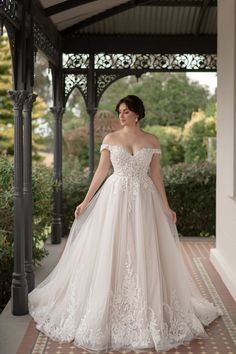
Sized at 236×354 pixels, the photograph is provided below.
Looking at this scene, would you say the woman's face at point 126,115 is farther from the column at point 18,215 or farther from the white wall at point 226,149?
the white wall at point 226,149

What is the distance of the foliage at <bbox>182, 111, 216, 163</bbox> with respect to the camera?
61.7ft

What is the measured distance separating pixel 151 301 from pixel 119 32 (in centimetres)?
576

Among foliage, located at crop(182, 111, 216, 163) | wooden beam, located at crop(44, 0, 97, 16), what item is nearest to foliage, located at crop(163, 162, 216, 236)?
wooden beam, located at crop(44, 0, 97, 16)

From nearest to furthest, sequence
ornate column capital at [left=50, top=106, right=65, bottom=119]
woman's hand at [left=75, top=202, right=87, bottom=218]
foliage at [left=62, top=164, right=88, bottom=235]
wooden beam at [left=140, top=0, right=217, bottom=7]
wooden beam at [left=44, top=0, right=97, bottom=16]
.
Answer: woman's hand at [left=75, top=202, right=87, bottom=218] < wooden beam at [left=44, top=0, right=97, bottom=16] < wooden beam at [left=140, top=0, right=217, bottom=7] < ornate column capital at [left=50, top=106, right=65, bottom=119] < foliage at [left=62, top=164, right=88, bottom=235]

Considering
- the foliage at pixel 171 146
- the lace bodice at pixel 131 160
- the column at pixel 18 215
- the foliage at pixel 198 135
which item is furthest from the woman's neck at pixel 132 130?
the foliage at pixel 171 146

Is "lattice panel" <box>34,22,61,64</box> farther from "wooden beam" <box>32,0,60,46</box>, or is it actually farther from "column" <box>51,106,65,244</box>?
"column" <box>51,106,65,244</box>

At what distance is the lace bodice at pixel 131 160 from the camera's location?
4.86 m

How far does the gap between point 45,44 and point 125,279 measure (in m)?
3.99

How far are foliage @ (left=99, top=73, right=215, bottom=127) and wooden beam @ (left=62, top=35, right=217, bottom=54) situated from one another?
11.8 meters

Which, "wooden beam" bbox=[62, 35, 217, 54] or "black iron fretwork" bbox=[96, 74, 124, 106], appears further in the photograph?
"black iron fretwork" bbox=[96, 74, 124, 106]

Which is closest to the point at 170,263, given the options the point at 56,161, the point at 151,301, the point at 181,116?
the point at 151,301

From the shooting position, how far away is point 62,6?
709cm

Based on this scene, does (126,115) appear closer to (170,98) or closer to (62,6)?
(62,6)

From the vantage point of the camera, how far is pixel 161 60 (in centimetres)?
941
